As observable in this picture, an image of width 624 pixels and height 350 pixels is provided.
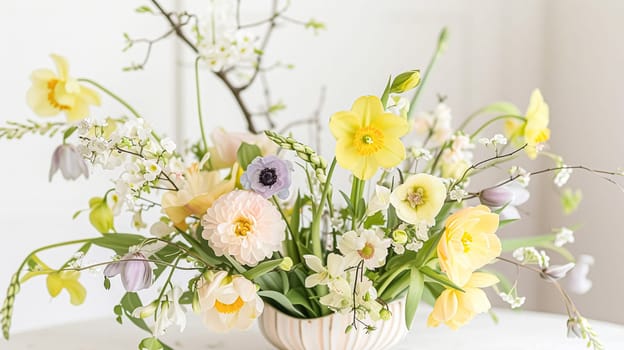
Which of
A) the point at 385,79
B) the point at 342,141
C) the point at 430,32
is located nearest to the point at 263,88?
the point at 385,79

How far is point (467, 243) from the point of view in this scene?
36.5 inches

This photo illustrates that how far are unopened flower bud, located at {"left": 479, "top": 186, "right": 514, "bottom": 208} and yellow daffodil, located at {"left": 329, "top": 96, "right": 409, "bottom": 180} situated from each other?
0.14 metres

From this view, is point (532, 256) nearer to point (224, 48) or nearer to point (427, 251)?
point (427, 251)

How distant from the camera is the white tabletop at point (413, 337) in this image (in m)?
1.24

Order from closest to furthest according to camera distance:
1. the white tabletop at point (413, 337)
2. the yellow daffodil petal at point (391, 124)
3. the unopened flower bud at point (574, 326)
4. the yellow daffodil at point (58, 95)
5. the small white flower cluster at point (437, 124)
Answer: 1. the yellow daffodil petal at point (391, 124)
2. the unopened flower bud at point (574, 326)
3. the yellow daffodil at point (58, 95)
4. the white tabletop at point (413, 337)
5. the small white flower cluster at point (437, 124)

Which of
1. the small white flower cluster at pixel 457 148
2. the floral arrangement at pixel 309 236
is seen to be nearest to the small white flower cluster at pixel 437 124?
the small white flower cluster at pixel 457 148

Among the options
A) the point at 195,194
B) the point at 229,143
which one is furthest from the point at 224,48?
the point at 195,194

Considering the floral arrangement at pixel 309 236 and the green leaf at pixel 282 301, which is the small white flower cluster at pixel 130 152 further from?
the green leaf at pixel 282 301

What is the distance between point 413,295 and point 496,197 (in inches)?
5.8

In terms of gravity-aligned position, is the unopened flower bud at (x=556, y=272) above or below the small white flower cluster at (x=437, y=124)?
below

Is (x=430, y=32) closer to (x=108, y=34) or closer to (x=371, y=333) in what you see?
(x=108, y=34)

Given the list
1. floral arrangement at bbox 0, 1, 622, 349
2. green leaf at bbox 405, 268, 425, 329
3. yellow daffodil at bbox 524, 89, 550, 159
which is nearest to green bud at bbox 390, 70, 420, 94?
floral arrangement at bbox 0, 1, 622, 349

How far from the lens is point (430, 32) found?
187 centimetres

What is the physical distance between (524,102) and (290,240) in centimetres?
103
